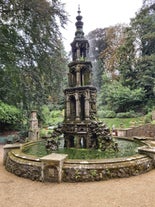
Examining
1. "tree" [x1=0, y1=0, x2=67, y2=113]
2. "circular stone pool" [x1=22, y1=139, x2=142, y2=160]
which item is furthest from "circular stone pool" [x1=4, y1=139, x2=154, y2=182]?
"tree" [x1=0, y1=0, x2=67, y2=113]

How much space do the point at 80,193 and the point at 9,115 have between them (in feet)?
39.8

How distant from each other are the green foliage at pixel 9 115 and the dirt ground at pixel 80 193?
9.81 metres

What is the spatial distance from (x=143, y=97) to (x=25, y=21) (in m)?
17.8

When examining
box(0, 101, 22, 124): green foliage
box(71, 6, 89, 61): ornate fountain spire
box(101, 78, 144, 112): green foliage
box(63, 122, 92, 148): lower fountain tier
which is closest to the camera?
box(63, 122, 92, 148): lower fountain tier

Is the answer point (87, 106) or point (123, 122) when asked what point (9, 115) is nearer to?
point (87, 106)

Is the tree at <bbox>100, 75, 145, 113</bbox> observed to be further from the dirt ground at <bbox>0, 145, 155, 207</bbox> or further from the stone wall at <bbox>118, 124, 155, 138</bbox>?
the dirt ground at <bbox>0, 145, 155, 207</bbox>

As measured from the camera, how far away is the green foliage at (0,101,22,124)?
1480cm

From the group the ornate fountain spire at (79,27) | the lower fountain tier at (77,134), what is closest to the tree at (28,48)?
the ornate fountain spire at (79,27)

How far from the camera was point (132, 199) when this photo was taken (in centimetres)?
422

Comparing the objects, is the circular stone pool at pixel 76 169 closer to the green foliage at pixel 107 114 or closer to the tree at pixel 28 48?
the tree at pixel 28 48

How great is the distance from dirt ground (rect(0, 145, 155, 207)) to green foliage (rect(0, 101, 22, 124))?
32.2 feet

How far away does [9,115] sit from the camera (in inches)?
605

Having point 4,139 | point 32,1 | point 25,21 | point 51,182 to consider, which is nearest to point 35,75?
point 25,21

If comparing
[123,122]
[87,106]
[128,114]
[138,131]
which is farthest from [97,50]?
[87,106]
